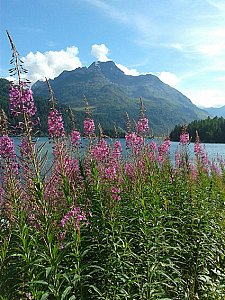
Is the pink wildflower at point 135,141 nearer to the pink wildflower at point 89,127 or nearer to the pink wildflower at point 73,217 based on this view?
the pink wildflower at point 89,127

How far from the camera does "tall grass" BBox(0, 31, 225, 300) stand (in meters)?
4.18

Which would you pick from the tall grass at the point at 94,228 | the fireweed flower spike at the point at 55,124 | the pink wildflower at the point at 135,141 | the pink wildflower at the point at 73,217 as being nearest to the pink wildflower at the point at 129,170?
the tall grass at the point at 94,228

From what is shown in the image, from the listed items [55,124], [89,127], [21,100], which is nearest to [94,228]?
[55,124]

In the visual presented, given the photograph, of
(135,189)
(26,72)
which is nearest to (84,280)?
(135,189)

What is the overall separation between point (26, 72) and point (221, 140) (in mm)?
93681

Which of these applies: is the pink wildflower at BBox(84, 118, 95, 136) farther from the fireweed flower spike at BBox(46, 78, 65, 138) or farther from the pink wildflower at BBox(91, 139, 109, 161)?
the fireweed flower spike at BBox(46, 78, 65, 138)

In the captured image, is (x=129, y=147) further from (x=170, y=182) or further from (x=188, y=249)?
(x=188, y=249)

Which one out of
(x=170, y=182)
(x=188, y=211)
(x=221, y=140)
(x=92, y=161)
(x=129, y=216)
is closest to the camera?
(x=129, y=216)

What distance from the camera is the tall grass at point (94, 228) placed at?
418cm

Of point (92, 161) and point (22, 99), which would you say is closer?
point (22, 99)

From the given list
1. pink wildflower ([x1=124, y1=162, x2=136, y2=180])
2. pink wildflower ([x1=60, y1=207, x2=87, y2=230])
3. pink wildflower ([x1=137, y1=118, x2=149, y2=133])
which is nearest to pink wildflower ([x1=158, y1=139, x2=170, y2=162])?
pink wildflower ([x1=124, y1=162, x2=136, y2=180])

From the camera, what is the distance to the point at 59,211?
19.4 feet

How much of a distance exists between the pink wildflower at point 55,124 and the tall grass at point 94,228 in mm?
16

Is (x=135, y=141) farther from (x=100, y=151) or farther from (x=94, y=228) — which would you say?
(x=94, y=228)
